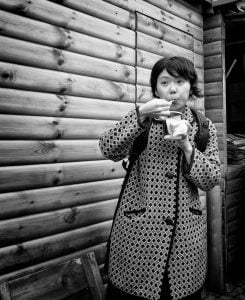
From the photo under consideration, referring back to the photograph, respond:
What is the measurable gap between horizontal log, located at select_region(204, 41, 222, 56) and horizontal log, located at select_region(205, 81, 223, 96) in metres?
0.45

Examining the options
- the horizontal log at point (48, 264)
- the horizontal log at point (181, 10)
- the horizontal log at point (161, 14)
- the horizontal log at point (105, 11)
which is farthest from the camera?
the horizontal log at point (181, 10)

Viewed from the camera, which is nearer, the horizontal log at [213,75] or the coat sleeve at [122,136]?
the coat sleeve at [122,136]

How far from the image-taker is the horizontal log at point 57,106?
7.84 feet

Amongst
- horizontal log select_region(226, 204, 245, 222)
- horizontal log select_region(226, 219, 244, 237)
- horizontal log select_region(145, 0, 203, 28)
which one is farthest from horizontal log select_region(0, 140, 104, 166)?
horizontal log select_region(226, 219, 244, 237)

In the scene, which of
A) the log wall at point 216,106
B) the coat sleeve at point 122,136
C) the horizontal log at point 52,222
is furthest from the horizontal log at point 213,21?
the coat sleeve at point 122,136

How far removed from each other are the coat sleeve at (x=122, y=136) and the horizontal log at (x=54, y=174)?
829mm

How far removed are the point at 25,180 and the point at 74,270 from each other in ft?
2.69

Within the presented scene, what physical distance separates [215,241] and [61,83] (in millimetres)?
3135

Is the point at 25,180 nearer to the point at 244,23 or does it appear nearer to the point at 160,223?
the point at 160,223

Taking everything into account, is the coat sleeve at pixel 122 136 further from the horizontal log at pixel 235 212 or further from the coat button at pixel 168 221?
the horizontal log at pixel 235 212

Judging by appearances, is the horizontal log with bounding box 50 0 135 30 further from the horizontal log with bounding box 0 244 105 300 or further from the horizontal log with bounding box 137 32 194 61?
the horizontal log with bounding box 0 244 105 300

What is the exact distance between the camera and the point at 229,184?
4.91 m

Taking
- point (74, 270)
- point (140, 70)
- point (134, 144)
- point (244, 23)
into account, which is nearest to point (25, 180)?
point (74, 270)

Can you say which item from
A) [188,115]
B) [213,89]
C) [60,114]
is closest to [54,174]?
[60,114]
